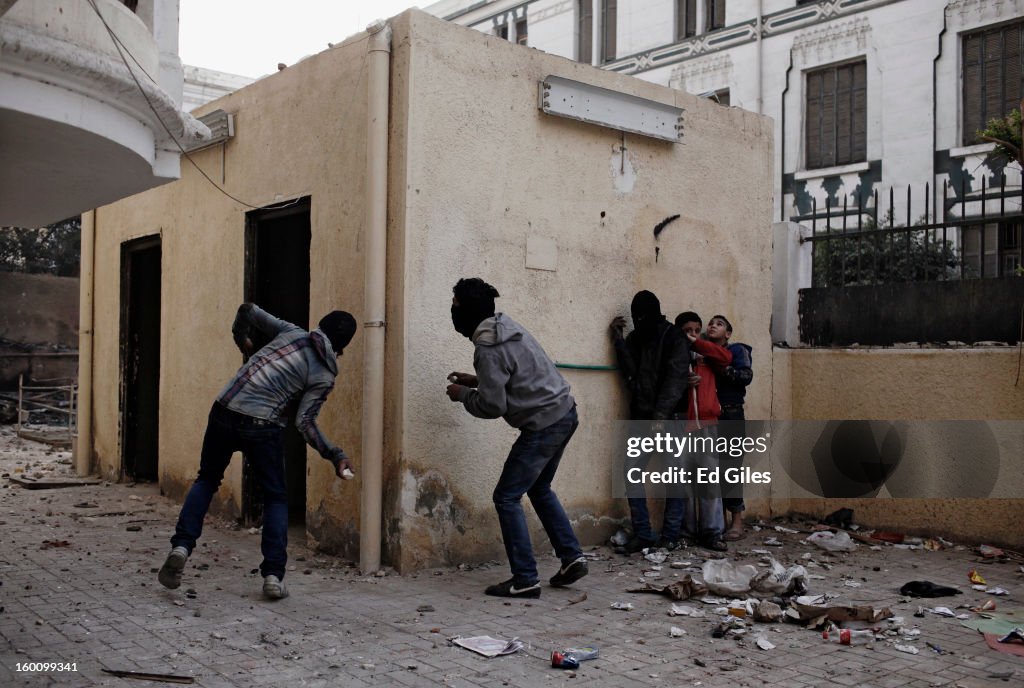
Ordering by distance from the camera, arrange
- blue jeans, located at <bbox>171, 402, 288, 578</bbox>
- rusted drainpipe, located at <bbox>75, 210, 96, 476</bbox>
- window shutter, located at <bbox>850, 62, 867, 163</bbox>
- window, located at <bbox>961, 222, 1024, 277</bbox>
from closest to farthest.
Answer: blue jeans, located at <bbox>171, 402, 288, 578</bbox>
window, located at <bbox>961, 222, 1024, 277</bbox>
rusted drainpipe, located at <bbox>75, 210, 96, 476</bbox>
window shutter, located at <bbox>850, 62, 867, 163</bbox>

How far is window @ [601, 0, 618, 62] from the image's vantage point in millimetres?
20969

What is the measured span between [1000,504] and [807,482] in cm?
162

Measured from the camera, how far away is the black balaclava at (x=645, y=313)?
7.02 metres

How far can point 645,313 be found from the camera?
704 cm

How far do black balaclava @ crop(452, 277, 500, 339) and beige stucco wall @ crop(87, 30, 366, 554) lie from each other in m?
1.02

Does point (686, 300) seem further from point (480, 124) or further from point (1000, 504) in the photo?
point (1000, 504)

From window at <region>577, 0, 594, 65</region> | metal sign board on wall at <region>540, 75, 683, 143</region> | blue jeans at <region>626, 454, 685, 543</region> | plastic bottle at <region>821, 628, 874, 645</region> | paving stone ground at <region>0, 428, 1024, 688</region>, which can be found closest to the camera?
paving stone ground at <region>0, 428, 1024, 688</region>

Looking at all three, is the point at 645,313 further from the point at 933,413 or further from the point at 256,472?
the point at 256,472

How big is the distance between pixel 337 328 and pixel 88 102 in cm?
191

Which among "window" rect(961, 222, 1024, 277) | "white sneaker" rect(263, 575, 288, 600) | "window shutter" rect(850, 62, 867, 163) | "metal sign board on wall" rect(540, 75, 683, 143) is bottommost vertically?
"white sneaker" rect(263, 575, 288, 600)

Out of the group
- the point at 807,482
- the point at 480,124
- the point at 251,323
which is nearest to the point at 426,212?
the point at 480,124

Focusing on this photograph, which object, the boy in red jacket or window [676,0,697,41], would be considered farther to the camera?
window [676,0,697,41]

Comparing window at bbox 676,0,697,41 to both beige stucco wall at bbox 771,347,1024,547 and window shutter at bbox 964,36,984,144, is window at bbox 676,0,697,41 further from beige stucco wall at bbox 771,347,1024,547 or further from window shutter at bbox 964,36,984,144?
beige stucco wall at bbox 771,347,1024,547
